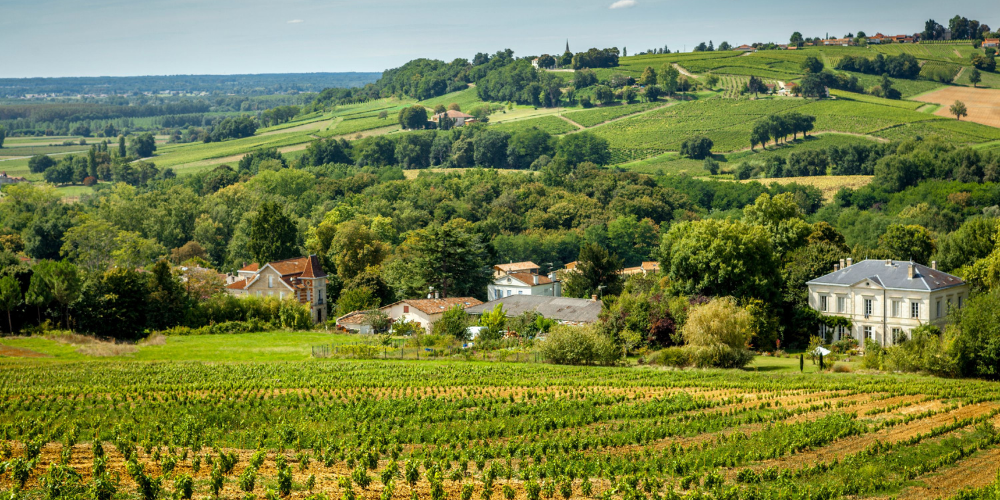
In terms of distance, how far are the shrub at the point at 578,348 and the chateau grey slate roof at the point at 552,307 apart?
779 cm

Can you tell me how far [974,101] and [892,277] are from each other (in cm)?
11987

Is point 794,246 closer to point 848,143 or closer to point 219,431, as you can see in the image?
point 219,431

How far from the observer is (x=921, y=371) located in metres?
48.2

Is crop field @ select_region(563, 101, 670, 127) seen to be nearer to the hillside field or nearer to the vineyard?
the hillside field

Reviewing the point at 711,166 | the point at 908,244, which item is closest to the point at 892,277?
the point at 908,244

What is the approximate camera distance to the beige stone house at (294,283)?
78.4 meters

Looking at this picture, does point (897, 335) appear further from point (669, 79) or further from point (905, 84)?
point (669, 79)

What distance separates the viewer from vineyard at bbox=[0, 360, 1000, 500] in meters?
24.2

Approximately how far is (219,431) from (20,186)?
11149cm

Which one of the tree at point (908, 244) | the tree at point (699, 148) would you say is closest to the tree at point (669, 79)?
the tree at point (699, 148)

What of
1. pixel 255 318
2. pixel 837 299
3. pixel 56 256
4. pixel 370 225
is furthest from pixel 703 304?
pixel 56 256

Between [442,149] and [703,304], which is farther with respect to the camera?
[442,149]

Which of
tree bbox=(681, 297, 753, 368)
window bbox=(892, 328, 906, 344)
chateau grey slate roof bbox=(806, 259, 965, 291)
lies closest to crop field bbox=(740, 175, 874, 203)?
chateau grey slate roof bbox=(806, 259, 965, 291)

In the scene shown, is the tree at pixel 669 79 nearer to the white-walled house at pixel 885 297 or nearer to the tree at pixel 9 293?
the white-walled house at pixel 885 297
